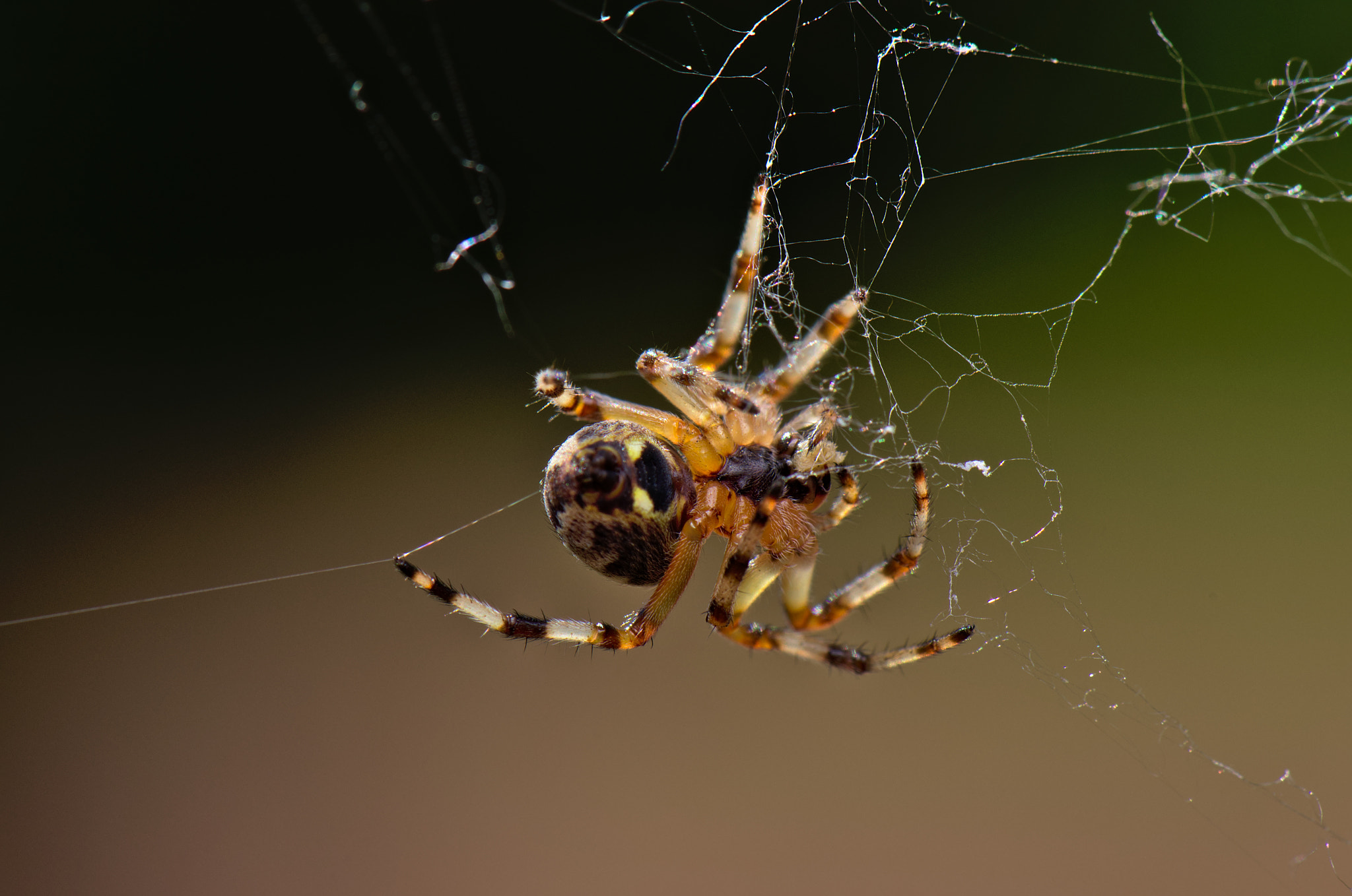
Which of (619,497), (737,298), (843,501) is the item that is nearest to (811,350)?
(737,298)

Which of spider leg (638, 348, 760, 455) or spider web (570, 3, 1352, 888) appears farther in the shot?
spider web (570, 3, 1352, 888)

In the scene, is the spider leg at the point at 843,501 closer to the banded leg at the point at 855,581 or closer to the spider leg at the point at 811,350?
the banded leg at the point at 855,581

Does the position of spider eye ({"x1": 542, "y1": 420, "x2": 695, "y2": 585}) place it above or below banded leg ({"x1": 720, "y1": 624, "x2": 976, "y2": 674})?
above

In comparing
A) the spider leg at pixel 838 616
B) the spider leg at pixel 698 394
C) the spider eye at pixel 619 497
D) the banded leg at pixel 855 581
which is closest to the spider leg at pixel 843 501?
the banded leg at pixel 855 581

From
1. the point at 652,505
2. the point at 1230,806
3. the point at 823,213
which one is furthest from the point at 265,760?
the point at 1230,806

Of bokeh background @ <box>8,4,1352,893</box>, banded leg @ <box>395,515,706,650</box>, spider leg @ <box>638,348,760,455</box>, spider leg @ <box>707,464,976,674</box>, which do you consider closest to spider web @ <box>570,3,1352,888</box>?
bokeh background @ <box>8,4,1352,893</box>

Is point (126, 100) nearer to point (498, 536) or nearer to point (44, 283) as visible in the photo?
Answer: point (44, 283)

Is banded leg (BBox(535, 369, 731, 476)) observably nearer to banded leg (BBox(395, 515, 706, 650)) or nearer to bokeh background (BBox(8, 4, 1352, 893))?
banded leg (BBox(395, 515, 706, 650))

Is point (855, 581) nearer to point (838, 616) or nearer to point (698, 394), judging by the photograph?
point (838, 616)
